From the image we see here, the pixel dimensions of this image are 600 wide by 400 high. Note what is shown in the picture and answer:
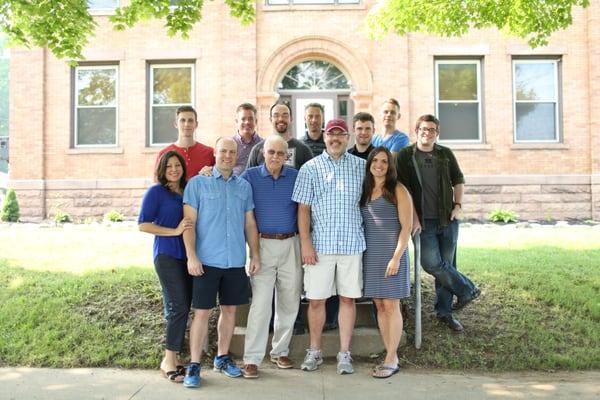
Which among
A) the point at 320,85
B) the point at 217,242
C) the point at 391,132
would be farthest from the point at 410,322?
the point at 320,85

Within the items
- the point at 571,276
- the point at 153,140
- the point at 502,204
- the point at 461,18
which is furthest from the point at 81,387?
the point at 502,204

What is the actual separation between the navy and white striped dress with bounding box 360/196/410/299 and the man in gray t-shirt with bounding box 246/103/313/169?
854 millimetres

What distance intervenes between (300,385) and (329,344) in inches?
30.4

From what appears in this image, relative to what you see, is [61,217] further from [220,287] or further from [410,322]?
[410,322]

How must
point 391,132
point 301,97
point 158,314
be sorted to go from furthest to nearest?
point 301,97, point 158,314, point 391,132

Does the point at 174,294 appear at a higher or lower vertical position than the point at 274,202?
lower

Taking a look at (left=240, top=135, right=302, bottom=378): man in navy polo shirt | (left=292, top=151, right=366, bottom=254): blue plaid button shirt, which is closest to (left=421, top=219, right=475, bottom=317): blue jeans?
(left=292, top=151, right=366, bottom=254): blue plaid button shirt

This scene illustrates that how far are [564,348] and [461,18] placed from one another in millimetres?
4779

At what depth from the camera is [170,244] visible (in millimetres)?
4484

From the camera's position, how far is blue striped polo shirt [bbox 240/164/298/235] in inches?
183

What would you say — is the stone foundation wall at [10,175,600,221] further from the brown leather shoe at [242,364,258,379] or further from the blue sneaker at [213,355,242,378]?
the brown leather shoe at [242,364,258,379]

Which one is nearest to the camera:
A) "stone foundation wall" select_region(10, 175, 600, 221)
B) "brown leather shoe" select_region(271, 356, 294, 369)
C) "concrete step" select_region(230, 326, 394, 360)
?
"brown leather shoe" select_region(271, 356, 294, 369)

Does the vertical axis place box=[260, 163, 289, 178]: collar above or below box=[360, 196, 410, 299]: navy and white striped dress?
above

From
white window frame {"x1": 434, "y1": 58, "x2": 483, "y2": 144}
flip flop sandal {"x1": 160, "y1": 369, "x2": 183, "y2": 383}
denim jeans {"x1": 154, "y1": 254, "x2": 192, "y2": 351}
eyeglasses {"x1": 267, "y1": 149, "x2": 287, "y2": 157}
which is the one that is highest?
white window frame {"x1": 434, "y1": 58, "x2": 483, "y2": 144}
